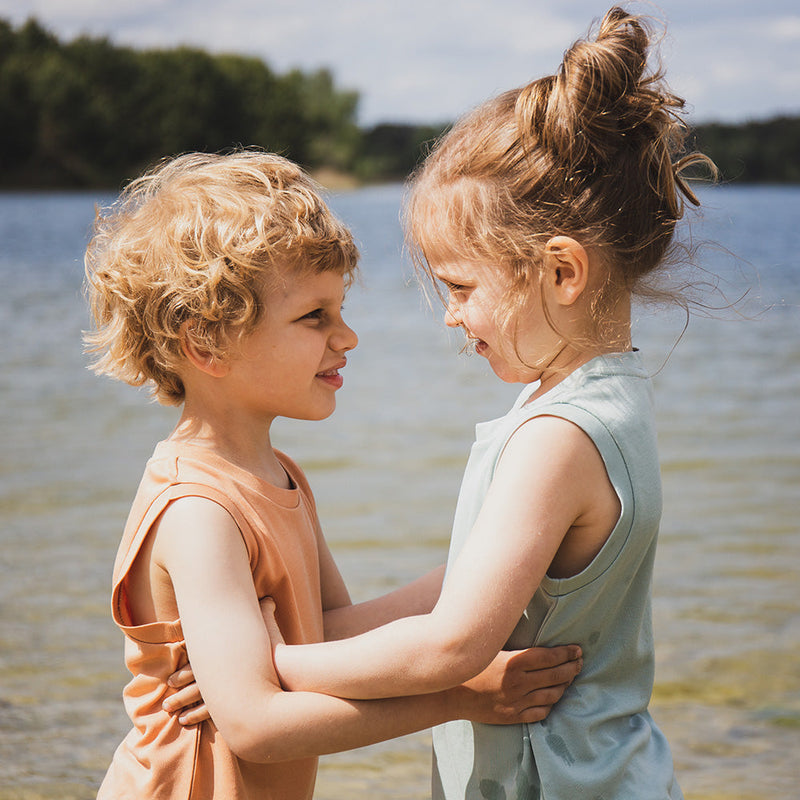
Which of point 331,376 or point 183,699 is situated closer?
point 183,699

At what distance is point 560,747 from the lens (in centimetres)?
147

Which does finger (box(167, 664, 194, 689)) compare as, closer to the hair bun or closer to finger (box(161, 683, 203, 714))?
finger (box(161, 683, 203, 714))

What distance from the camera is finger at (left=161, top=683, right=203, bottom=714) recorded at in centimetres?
154

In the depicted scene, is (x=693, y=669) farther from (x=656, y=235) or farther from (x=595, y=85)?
(x=595, y=85)

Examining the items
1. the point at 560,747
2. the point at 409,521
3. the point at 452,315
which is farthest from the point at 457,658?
the point at 409,521

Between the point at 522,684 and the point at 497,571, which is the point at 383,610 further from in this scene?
the point at 497,571

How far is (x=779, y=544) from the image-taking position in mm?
4453

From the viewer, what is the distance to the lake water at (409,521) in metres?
2.81

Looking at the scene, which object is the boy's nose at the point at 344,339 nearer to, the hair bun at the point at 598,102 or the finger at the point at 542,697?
the hair bun at the point at 598,102

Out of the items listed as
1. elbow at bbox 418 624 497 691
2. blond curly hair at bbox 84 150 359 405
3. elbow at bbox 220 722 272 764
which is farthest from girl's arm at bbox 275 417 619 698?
blond curly hair at bbox 84 150 359 405

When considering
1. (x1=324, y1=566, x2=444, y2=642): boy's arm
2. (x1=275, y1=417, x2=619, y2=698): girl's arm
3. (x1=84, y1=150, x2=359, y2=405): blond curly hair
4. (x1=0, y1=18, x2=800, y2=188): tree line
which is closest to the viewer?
(x1=275, y1=417, x2=619, y2=698): girl's arm

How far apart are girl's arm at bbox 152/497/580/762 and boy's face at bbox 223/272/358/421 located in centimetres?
26

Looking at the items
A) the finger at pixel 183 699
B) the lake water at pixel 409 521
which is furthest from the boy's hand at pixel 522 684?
the lake water at pixel 409 521

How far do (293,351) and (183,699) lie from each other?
1.88 feet
